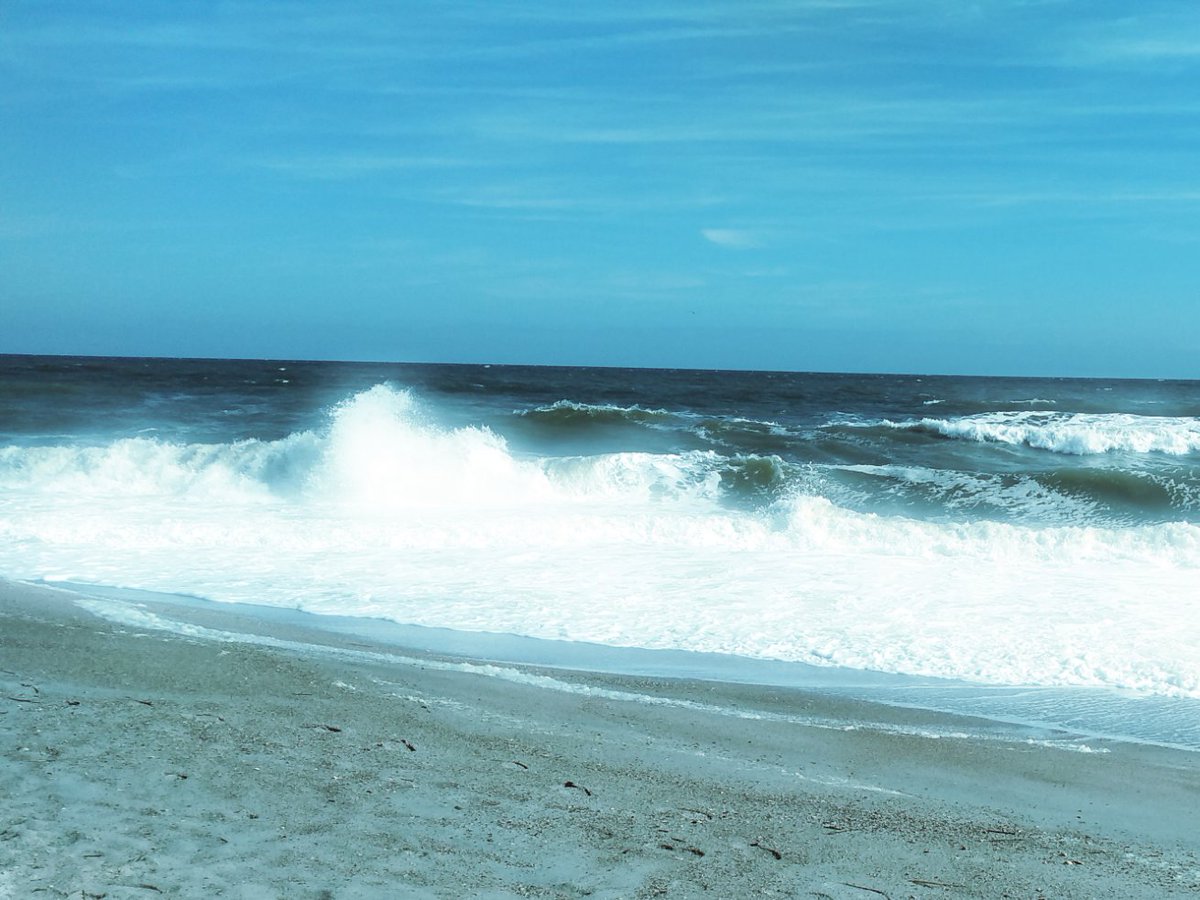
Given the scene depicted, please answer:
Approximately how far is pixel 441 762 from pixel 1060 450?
74.2ft

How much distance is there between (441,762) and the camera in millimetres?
4660

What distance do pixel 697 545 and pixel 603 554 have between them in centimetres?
132

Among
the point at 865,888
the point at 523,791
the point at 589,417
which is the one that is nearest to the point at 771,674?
the point at 523,791

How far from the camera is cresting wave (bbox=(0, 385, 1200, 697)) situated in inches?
298

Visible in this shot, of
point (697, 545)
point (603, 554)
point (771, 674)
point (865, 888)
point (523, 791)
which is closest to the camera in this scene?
point (865, 888)

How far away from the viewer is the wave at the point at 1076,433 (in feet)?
79.0

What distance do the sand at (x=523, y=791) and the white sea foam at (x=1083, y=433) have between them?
814 inches

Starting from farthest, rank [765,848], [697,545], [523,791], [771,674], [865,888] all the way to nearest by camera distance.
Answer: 1. [697,545]
2. [771,674]
3. [523,791]
4. [765,848]
5. [865,888]

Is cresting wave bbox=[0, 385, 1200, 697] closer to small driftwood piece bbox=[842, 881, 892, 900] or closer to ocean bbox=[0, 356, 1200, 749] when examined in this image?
ocean bbox=[0, 356, 1200, 749]

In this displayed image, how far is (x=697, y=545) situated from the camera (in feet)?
38.2

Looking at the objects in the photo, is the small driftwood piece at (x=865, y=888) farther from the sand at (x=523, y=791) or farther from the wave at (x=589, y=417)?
the wave at (x=589, y=417)

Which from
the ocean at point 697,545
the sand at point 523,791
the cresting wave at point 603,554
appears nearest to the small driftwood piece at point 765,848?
the sand at point 523,791

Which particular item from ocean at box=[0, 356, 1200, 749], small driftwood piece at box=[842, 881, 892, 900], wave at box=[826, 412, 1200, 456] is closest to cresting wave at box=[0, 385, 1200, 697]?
ocean at box=[0, 356, 1200, 749]

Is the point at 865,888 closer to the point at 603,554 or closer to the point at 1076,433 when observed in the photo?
the point at 603,554
